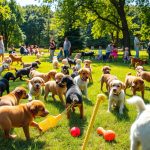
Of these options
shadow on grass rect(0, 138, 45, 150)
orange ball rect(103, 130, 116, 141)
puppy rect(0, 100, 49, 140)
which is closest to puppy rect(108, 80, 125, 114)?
orange ball rect(103, 130, 116, 141)

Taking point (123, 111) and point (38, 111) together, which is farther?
point (123, 111)

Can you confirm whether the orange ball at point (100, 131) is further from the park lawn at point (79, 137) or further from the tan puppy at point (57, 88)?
the tan puppy at point (57, 88)

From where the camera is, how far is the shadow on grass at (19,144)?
22.4ft

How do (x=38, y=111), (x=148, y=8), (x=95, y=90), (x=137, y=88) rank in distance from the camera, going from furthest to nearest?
(x=148, y=8) < (x=95, y=90) < (x=137, y=88) < (x=38, y=111)

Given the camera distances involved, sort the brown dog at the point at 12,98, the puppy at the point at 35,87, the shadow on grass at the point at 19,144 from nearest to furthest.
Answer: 1. the shadow on grass at the point at 19,144
2. the brown dog at the point at 12,98
3. the puppy at the point at 35,87

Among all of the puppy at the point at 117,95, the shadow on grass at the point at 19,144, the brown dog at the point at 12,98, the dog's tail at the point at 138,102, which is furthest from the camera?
the puppy at the point at 117,95

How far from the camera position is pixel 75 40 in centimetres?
4512

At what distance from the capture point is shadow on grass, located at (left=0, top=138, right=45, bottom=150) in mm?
6828

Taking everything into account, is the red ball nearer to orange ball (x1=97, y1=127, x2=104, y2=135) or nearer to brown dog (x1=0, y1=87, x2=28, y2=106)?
orange ball (x1=97, y1=127, x2=104, y2=135)

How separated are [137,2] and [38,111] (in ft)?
102

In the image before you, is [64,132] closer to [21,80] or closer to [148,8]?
[21,80]

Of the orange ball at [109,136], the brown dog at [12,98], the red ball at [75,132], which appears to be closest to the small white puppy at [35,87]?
the brown dog at [12,98]

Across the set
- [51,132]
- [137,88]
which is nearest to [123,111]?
[137,88]

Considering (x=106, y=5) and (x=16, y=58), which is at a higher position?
(x=106, y=5)
